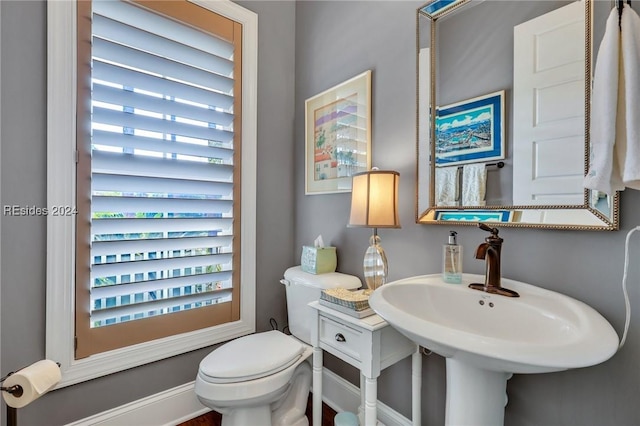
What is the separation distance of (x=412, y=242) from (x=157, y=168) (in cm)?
136

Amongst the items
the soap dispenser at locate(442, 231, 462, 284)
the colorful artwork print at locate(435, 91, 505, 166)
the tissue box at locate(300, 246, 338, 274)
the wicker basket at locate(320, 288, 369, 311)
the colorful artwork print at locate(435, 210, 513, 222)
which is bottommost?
the wicker basket at locate(320, 288, 369, 311)

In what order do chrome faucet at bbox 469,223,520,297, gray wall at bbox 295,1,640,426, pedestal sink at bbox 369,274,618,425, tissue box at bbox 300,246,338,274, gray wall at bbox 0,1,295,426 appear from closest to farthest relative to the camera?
pedestal sink at bbox 369,274,618,425 < gray wall at bbox 295,1,640,426 < chrome faucet at bbox 469,223,520,297 < gray wall at bbox 0,1,295,426 < tissue box at bbox 300,246,338,274

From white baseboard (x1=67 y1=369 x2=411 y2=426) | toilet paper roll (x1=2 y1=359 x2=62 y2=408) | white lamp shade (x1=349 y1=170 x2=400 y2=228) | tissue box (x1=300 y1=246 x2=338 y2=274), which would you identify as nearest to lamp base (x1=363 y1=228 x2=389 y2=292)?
white lamp shade (x1=349 y1=170 x2=400 y2=228)

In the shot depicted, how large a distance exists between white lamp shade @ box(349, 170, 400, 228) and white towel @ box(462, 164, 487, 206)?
270 mm

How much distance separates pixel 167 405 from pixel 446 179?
6.05ft

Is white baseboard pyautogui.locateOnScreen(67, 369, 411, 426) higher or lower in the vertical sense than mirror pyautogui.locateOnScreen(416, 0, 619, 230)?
lower

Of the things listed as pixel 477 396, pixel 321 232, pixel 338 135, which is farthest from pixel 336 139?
pixel 477 396

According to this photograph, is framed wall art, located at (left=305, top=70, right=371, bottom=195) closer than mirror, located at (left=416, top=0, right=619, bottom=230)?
No

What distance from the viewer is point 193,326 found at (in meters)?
1.69

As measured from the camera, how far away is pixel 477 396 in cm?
88

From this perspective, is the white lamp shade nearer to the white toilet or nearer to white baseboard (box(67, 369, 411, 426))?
the white toilet

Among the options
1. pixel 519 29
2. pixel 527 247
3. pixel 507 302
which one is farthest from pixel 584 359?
pixel 519 29

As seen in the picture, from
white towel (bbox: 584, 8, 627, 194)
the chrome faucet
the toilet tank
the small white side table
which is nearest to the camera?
white towel (bbox: 584, 8, 627, 194)

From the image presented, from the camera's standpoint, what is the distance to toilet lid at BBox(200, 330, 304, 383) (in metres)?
1.25
